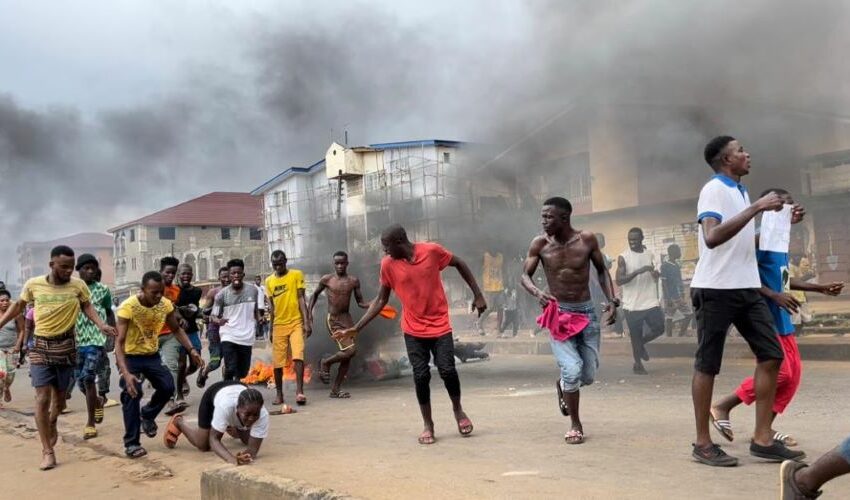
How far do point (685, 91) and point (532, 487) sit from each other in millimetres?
8023

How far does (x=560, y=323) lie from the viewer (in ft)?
13.9

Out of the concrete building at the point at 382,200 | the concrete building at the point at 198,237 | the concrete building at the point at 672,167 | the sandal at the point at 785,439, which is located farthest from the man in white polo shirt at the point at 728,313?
the concrete building at the point at 198,237

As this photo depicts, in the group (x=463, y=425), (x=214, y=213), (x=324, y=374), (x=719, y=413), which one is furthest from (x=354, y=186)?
(x=214, y=213)

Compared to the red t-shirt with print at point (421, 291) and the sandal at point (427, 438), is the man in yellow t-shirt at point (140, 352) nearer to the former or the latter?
the red t-shirt with print at point (421, 291)

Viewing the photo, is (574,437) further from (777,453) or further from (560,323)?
(777,453)

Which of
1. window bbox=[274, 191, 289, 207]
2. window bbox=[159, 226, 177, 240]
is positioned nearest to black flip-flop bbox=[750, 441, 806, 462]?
window bbox=[274, 191, 289, 207]

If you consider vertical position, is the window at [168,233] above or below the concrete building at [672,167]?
above

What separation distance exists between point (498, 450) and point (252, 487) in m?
1.37

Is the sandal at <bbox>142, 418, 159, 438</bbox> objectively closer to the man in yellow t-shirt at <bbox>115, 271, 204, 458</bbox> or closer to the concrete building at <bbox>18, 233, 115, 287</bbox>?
the man in yellow t-shirt at <bbox>115, 271, 204, 458</bbox>

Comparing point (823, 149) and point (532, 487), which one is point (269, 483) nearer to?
point (532, 487)

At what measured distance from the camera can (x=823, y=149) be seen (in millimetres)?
11672

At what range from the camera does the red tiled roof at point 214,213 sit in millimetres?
36062

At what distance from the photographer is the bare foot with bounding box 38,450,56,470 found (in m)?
4.95

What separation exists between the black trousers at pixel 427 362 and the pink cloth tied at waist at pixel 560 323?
25.5 inches
